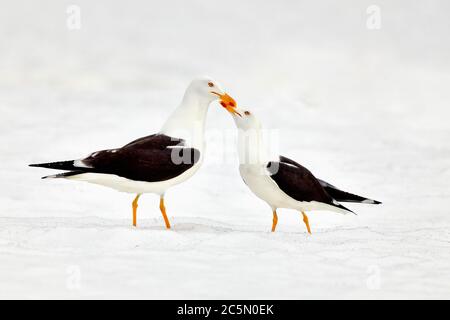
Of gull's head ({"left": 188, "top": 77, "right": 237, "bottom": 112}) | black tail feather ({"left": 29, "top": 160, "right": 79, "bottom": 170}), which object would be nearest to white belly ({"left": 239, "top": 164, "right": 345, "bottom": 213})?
gull's head ({"left": 188, "top": 77, "right": 237, "bottom": 112})

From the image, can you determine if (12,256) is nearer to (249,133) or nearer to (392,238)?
(249,133)

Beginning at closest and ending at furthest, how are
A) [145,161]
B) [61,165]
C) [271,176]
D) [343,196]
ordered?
[61,165] < [145,161] < [271,176] < [343,196]

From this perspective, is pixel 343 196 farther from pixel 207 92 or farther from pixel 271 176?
pixel 207 92

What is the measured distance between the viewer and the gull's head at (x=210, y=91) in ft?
25.7

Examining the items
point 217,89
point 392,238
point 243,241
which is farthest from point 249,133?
point 392,238

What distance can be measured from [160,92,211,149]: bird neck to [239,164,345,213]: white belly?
59 centimetres

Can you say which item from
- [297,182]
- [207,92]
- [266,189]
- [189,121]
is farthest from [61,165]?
[297,182]

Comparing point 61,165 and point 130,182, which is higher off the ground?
point 61,165

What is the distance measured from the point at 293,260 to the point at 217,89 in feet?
6.83

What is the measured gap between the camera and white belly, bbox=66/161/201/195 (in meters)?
7.41

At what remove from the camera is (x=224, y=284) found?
239 inches

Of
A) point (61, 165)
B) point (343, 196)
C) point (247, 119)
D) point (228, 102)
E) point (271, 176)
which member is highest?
point (228, 102)

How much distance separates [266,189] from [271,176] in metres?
0.15

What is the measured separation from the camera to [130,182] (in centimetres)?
750
